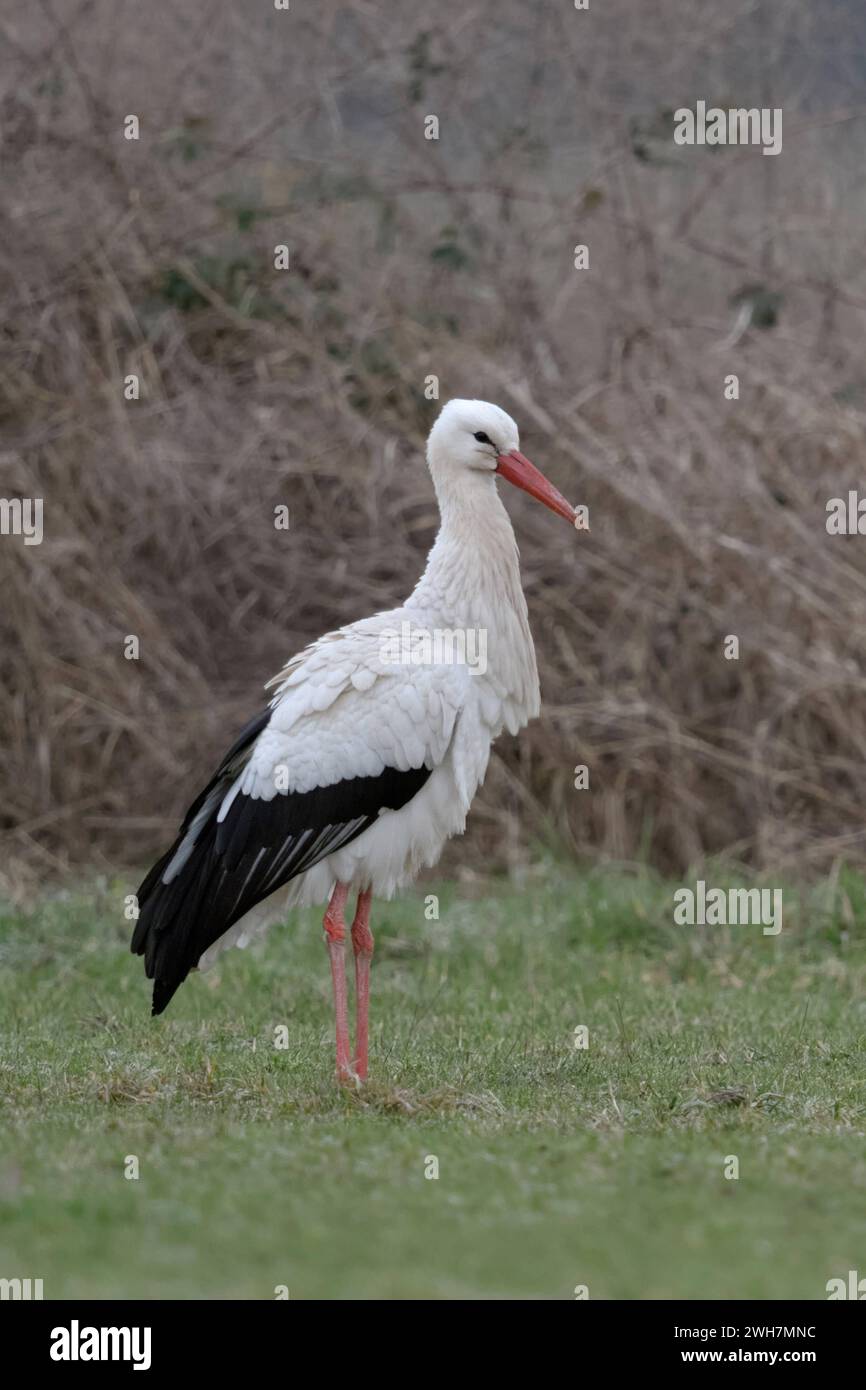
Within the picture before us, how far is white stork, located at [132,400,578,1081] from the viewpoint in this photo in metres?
6.29

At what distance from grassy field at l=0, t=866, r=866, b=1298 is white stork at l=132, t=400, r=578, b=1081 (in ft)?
1.49

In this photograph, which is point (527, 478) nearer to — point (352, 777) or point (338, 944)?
point (352, 777)

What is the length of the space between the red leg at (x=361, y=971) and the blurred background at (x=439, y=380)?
4.43 metres

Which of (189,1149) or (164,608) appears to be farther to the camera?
(164,608)

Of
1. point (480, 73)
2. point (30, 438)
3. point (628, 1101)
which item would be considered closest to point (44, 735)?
point (30, 438)

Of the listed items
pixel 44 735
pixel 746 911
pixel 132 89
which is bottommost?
pixel 746 911

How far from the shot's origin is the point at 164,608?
1250 cm

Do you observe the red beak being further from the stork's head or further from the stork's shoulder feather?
the stork's shoulder feather

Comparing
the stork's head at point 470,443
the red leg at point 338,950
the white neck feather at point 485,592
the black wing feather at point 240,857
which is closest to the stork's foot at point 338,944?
the red leg at point 338,950

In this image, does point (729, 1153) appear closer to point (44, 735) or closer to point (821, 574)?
point (821, 574)

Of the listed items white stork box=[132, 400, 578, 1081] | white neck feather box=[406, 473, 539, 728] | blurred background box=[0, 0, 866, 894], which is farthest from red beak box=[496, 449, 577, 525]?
blurred background box=[0, 0, 866, 894]

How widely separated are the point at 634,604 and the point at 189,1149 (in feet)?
22.7

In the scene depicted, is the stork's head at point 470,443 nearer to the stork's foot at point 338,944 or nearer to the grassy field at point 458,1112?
the stork's foot at point 338,944

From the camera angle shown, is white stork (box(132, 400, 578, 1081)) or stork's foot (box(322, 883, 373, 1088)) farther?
white stork (box(132, 400, 578, 1081))
